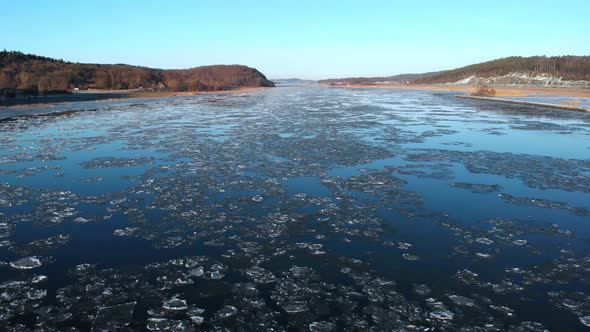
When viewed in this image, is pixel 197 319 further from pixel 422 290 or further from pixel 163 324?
pixel 422 290

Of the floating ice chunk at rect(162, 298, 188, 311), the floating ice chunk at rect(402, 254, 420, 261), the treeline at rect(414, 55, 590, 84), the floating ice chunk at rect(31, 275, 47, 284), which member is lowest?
the floating ice chunk at rect(162, 298, 188, 311)

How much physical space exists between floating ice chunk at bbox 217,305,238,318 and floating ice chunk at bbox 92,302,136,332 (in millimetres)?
1068

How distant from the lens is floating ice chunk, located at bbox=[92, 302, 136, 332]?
438 centimetres

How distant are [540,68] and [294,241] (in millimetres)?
186547

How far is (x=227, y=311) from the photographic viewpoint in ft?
15.5

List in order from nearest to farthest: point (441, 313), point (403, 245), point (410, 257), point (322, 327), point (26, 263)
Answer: point (322, 327) < point (441, 313) < point (26, 263) < point (410, 257) < point (403, 245)

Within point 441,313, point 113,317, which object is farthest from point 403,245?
point 113,317

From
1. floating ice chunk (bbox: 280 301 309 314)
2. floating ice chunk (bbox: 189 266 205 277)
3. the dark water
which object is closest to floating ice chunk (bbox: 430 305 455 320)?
the dark water

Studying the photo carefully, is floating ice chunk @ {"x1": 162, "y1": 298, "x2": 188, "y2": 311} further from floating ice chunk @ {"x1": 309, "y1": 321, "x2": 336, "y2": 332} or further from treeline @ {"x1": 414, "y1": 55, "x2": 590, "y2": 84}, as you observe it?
treeline @ {"x1": 414, "y1": 55, "x2": 590, "y2": 84}

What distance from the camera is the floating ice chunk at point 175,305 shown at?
15.6 ft

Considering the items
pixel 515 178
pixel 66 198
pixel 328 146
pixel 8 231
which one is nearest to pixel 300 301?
pixel 8 231

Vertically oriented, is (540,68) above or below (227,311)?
above

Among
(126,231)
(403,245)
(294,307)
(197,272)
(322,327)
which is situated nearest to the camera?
(322,327)

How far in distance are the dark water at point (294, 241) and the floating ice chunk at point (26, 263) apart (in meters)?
0.03
